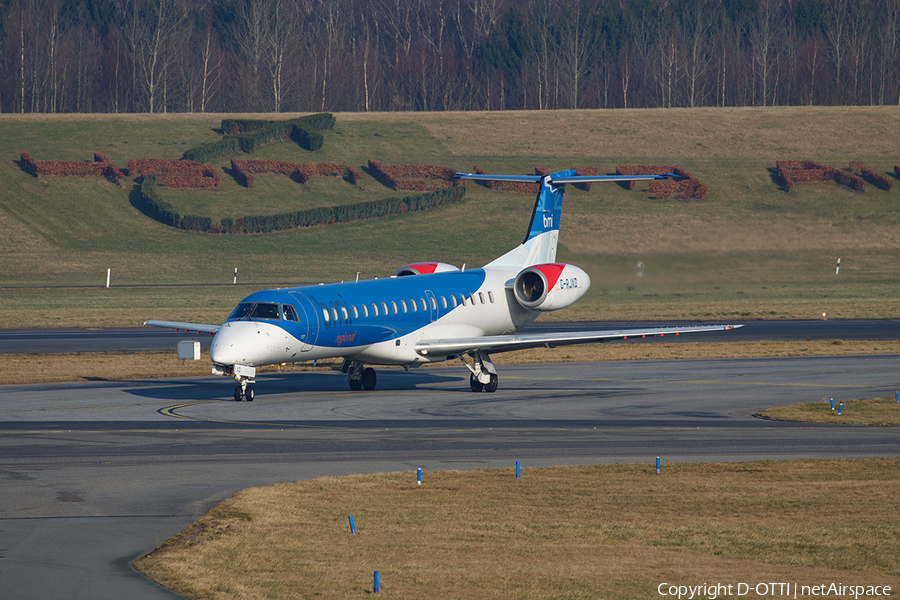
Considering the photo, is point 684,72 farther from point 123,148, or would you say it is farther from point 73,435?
point 73,435

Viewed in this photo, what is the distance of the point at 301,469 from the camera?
2023 centimetres

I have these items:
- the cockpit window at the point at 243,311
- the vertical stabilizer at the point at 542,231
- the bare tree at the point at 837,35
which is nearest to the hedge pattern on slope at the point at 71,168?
the vertical stabilizer at the point at 542,231

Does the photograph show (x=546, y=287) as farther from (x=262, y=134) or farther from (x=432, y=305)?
(x=262, y=134)

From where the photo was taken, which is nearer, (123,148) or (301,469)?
(301,469)

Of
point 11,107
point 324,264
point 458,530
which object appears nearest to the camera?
point 458,530

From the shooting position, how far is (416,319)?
3419 cm

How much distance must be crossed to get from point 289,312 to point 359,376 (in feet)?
16.1

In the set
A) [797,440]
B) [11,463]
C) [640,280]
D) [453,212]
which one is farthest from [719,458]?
[453,212]

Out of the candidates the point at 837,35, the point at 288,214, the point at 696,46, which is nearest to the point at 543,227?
the point at 288,214

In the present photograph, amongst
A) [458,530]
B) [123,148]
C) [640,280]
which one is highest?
[123,148]

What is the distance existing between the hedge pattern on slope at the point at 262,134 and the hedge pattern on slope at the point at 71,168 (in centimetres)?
841

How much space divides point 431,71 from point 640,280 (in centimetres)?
11245

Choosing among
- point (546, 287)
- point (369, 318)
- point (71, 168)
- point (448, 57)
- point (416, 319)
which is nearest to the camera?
point (369, 318)

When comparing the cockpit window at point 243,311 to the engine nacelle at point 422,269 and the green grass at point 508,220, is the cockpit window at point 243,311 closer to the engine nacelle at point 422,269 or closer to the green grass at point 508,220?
the engine nacelle at point 422,269
